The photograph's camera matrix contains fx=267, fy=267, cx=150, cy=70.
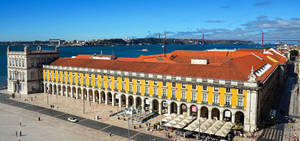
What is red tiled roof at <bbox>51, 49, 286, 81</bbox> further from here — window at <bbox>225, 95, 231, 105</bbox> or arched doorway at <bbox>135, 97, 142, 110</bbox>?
arched doorway at <bbox>135, 97, 142, 110</bbox>

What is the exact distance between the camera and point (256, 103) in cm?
4616

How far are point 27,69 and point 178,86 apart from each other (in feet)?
163

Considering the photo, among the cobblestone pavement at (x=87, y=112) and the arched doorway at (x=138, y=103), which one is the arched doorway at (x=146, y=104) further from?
the cobblestone pavement at (x=87, y=112)

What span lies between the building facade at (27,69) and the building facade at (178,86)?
7.91 metres

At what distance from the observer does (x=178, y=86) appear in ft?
178

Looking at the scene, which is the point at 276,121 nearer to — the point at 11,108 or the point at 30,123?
the point at 30,123

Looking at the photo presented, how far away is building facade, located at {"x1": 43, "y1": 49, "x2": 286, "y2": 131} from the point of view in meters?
48.1

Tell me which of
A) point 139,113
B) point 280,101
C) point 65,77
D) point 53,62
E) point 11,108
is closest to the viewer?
point 139,113

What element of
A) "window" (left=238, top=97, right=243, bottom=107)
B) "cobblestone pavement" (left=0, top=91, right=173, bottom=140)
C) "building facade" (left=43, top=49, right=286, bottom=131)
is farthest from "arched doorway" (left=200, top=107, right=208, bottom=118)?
"cobblestone pavement" (left=0, top=91, right=173, bottom=140)

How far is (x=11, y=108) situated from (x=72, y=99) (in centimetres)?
1496

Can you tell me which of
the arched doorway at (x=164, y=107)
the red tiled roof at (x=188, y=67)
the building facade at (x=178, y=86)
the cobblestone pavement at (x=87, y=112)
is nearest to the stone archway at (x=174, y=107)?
the building facade at (x=178, y=86)

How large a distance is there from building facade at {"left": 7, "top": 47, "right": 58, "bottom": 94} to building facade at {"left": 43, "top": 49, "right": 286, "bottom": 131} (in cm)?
791

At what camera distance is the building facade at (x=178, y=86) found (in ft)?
158

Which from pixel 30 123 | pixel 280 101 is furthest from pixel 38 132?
pixel 280 101
